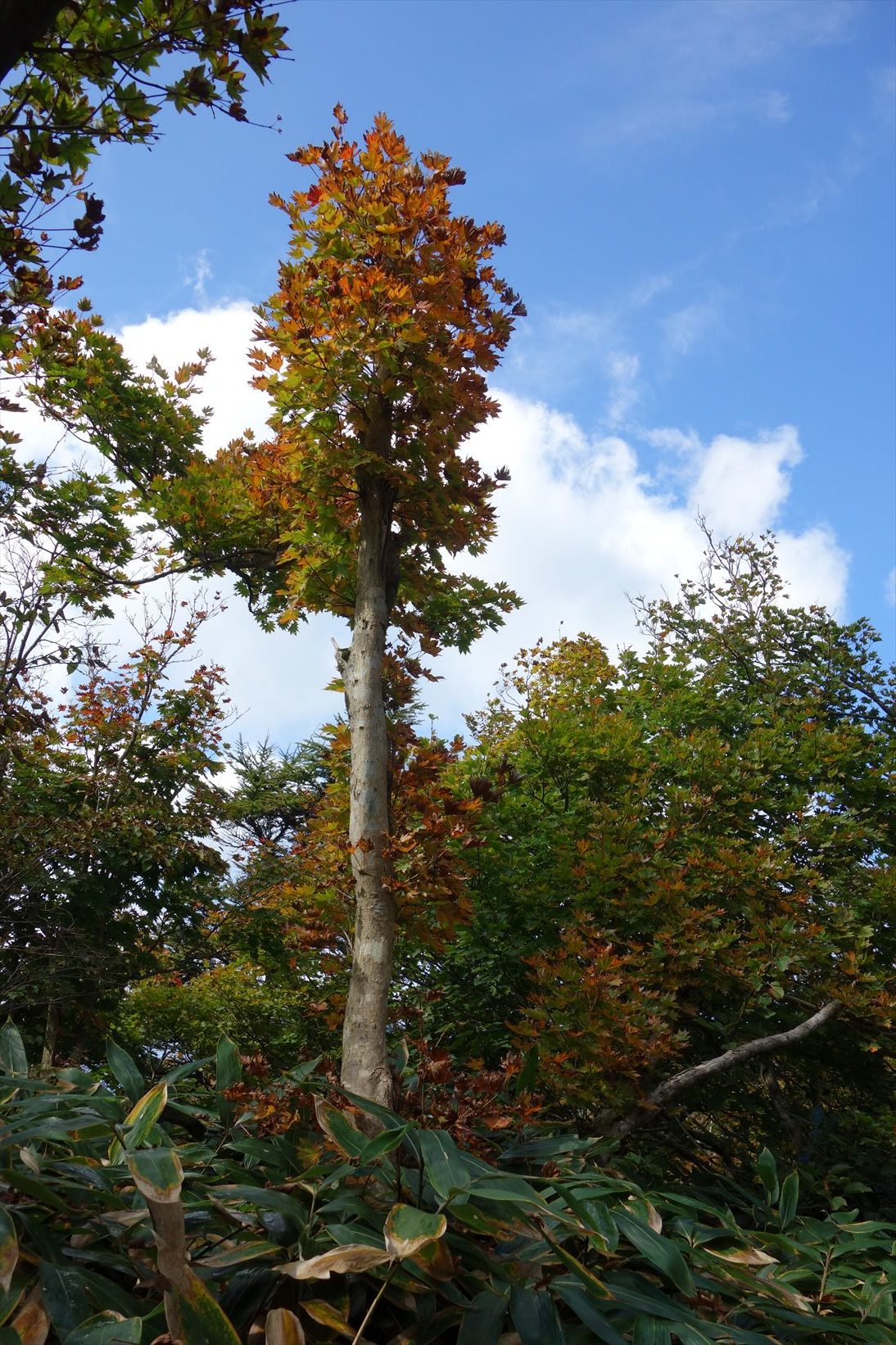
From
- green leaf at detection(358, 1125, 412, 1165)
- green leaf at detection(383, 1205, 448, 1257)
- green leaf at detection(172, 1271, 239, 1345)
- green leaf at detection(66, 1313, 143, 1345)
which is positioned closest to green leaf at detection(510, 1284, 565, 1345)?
green leaf at detection(383, 1205, 448, 1257)

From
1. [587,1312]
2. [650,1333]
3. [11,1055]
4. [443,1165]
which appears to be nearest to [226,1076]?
[11,1055]

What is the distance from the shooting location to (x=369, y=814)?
349 centimetres

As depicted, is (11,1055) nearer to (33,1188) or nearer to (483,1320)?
(33,1188)

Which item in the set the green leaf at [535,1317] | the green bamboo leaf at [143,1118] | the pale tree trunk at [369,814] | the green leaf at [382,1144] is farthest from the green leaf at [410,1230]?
the pale tree trunk at [369,814]

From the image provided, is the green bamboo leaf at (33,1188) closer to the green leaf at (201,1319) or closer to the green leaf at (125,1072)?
the green leaf at (201,1319)

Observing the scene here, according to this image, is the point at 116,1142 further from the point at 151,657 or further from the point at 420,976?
the point at 151,657

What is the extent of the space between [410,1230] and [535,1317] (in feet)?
1.15

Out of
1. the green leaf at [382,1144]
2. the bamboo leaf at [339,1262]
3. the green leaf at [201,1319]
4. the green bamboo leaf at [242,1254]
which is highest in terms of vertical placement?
the green leaf at [382,1144]

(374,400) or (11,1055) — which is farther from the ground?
(374,400)

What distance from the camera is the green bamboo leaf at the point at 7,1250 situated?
1597 millimetres

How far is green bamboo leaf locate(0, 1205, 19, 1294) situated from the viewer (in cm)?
160

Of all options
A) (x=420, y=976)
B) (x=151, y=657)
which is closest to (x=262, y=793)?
(x=151, y=657)

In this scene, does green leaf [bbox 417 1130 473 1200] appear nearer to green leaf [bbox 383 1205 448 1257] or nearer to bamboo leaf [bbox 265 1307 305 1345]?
green leaf [bbox 383 1205 448 1257]

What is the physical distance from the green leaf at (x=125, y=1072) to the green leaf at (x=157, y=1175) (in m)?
0.94
